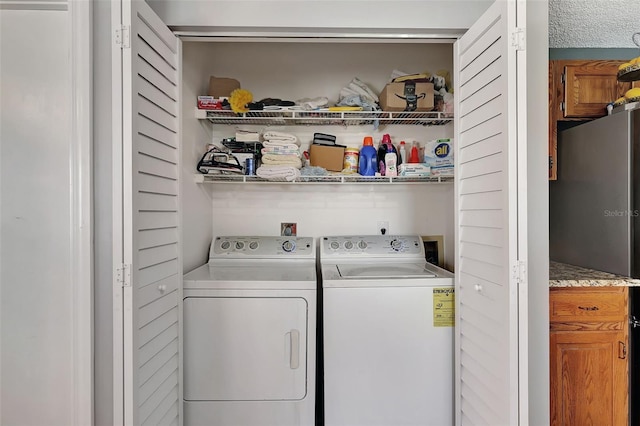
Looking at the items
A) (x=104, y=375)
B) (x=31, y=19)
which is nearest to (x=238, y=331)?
(x=104, y=375)

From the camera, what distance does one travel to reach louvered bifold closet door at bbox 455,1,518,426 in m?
1.25

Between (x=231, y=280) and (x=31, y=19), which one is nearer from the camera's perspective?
(x=31, y=19)

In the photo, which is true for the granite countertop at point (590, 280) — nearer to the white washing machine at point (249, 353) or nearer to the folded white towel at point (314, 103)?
the white washing machine at point (249, 353)

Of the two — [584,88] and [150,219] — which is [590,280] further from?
[150,219]

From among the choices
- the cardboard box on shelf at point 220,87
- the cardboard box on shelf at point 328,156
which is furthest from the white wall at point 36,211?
the cardboard box on shelf at point 328,156

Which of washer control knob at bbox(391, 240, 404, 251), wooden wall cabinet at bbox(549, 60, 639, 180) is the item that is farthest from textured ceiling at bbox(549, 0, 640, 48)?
washer control knob at bbox(391, 240, 404, 251)

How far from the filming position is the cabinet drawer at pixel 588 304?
1.72m

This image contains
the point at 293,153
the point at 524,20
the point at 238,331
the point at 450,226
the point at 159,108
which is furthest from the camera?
the point at 450,226

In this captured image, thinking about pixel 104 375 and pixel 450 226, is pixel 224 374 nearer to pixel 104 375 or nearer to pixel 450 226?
pixel 104 375

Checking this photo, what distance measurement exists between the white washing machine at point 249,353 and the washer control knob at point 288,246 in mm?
578

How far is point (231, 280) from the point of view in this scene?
5.98 ft

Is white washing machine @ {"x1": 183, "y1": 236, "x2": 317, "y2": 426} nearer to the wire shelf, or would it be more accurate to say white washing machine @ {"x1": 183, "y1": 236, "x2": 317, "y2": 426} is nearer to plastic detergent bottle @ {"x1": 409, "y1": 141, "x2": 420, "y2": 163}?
the wire shelf

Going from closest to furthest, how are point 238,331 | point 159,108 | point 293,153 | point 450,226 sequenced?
point 159,108, point 238,331, point 293,153, point 450,226

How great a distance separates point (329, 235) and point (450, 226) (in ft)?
2.65
